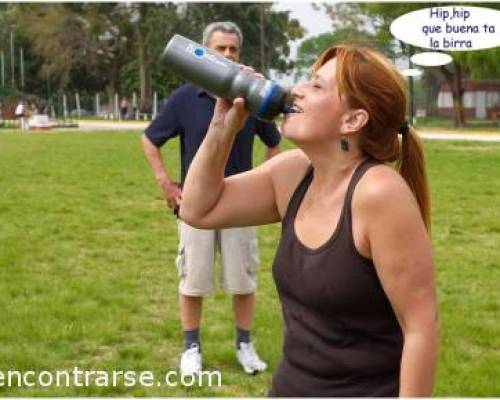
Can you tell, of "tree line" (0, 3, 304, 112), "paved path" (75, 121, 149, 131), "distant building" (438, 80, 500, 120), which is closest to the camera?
"paved path" (75, 121, 149, 131)

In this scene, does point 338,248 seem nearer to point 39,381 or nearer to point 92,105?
point 39,381

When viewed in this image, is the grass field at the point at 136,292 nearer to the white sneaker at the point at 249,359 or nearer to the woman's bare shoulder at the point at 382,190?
the white sneaker at the point at 249,359

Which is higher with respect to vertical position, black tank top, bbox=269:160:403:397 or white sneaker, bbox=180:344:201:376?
black tank top, bbox=269:160:403:397

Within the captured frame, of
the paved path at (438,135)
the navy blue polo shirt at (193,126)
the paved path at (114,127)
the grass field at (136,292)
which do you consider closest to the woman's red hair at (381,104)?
the navy blue polo shirt at (193,126)

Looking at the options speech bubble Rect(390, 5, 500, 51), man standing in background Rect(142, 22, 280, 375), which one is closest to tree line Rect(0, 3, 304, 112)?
speech bubble Rect(390, 5, 500, 51)

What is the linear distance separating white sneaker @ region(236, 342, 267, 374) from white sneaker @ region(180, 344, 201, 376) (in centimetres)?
26

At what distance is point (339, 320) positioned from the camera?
7.33ft

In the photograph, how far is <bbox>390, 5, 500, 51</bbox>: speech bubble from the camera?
17.8 m

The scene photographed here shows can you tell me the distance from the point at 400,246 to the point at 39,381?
3.39 meters

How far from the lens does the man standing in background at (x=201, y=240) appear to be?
484 centimetres

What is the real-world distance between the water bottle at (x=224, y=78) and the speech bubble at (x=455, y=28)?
1562cm

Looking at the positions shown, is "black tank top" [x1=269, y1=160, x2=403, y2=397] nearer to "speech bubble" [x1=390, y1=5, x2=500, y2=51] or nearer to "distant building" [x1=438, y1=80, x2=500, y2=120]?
"speech bubble" [x1=390, y1=5, x2=500, y2=51]

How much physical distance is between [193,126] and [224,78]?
8.12 ft

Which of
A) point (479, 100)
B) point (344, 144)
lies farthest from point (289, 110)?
point (479, 100)
